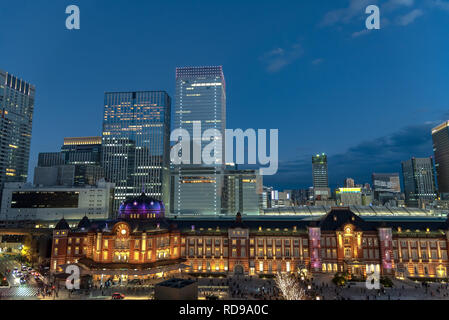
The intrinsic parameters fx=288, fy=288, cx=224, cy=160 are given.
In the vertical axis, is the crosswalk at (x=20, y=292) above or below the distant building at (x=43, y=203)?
below

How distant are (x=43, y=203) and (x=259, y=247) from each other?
482 feet

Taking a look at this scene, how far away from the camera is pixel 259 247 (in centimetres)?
9181

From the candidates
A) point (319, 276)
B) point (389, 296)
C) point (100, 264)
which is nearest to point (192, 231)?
point (100, 264)

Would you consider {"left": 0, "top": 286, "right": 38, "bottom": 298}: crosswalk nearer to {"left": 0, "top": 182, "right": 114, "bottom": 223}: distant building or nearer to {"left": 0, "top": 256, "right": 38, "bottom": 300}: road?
{"left": 0, "top": 256, "right": 38, "bottom": 300}: road

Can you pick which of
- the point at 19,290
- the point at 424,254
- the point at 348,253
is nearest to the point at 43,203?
the point at 19,290

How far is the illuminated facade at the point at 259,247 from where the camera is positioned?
8338 centimetres

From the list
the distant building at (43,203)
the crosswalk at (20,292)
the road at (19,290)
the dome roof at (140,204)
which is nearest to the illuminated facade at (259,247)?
the dome roof at (140,204)

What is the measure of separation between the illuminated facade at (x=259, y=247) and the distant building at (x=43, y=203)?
92265mm

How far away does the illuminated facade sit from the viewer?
8338 centimetres

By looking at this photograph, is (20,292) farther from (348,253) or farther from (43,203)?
(43,203)

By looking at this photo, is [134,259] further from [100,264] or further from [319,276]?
[319,276]

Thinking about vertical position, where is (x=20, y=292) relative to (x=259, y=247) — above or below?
below

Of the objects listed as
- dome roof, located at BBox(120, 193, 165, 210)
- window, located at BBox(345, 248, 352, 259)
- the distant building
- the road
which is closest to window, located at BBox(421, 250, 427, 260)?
window, located at BBox(345, 248, 352, 259)

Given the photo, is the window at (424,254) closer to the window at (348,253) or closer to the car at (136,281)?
the window at (348,253)
